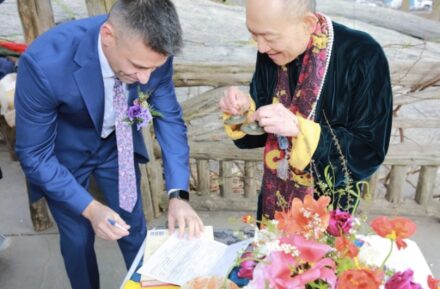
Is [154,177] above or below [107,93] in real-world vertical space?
below

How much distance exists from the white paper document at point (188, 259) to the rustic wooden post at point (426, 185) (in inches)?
75.4

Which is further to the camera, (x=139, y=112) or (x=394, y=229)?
(x=139, y=112)

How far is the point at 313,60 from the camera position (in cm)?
164

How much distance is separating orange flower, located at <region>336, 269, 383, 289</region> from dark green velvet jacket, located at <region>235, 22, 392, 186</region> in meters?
0.77

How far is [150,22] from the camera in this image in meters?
1.46

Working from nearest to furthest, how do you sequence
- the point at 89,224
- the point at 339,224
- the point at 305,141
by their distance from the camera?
the point at 339,224, the point at 305,141, the point at 89,224

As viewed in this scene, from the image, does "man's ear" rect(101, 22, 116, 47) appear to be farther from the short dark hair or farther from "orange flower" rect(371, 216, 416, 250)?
"orange flower" rect(371, 216, 416, 250)

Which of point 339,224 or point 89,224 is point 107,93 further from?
point 339,224

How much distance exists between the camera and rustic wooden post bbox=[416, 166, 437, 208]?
3.06 m

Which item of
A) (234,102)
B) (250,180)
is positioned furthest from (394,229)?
(250,180)

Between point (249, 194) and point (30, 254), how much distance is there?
→ 1.51 meters

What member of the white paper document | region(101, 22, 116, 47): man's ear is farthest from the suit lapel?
the white paper document

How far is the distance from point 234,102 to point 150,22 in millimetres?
442

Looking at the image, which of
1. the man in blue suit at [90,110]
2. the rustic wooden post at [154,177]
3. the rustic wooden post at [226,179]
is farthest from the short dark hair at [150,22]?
the rustic wooden post at [226,179]
